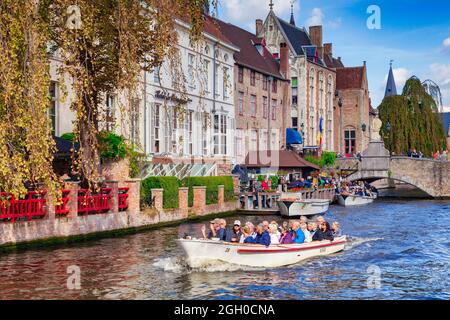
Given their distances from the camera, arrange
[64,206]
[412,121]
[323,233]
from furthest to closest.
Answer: [412,121] → [64,206] → [323,233]

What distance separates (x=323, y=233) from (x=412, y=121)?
40.9m

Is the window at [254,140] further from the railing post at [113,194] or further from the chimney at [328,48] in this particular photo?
the chimney at [328,48]

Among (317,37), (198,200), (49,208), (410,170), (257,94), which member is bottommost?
(198,200)

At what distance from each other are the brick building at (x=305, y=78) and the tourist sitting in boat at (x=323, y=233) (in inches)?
1468

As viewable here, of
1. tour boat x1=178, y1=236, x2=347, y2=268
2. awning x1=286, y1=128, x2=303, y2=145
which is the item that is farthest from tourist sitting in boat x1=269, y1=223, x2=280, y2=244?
awning x1=286, y1=128, x2=303, y2=145

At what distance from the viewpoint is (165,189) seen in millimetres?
31078

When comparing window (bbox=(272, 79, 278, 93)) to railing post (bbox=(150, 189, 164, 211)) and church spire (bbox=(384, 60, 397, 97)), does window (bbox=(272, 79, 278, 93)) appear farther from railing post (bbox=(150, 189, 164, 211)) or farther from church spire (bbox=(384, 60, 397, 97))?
church spire (bbox=(384, 60, 397, 97))

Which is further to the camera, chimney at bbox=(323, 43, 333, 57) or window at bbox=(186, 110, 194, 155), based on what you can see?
chimney at bbox=(323, 43, 333, 57)

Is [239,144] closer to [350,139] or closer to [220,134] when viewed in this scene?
[220,134]

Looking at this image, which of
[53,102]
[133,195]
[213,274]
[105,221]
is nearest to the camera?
[213,274]

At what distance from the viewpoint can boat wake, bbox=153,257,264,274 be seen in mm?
18562

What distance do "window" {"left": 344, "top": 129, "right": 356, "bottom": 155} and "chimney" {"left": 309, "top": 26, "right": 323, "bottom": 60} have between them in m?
8.95

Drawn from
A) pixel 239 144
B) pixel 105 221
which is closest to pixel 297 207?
pixel 239 144
